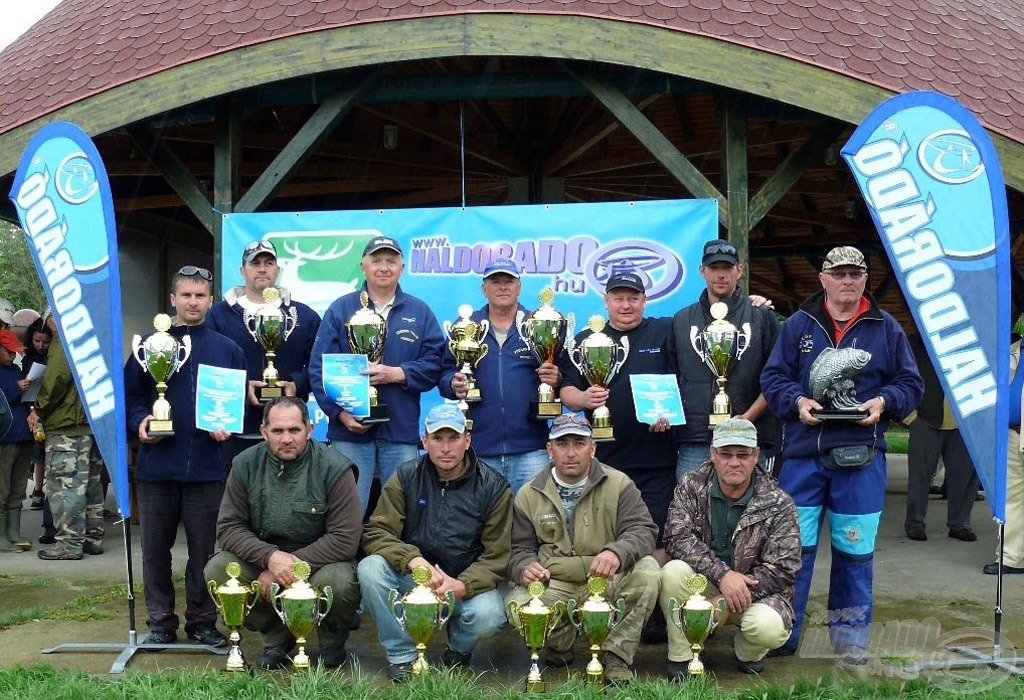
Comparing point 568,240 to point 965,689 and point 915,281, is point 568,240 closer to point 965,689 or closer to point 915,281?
point 915,281

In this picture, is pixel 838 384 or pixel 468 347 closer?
pixel 838 384

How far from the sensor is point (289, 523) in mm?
4906

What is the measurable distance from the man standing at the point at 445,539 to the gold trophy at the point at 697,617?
30.3 inches

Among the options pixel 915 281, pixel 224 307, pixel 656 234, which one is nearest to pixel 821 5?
pixel 656 234

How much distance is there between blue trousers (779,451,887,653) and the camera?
511 cm

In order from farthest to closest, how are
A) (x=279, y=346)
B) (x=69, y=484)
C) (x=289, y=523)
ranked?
(x=69, y=484), (x=279, y=346), (x=289, y=523)

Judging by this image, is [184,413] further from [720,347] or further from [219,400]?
[720,347]

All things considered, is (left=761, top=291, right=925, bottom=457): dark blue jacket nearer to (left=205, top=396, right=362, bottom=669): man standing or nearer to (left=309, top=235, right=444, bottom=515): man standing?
(left=309, top=235, right=444, bottom=515): man standing

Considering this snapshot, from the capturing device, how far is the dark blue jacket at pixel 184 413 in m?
5.26

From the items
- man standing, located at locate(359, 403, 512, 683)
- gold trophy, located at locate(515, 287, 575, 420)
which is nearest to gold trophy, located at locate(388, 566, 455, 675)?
man standing, located at locate(359, 403, 512, 683)

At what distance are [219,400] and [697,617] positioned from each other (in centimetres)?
239

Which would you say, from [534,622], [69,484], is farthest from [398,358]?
[69,484]

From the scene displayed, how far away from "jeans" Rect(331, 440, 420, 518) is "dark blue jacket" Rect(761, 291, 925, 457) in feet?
5.94

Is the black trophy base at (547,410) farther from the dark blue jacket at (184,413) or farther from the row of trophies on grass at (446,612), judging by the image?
the dark blue jacket at (184,413)
